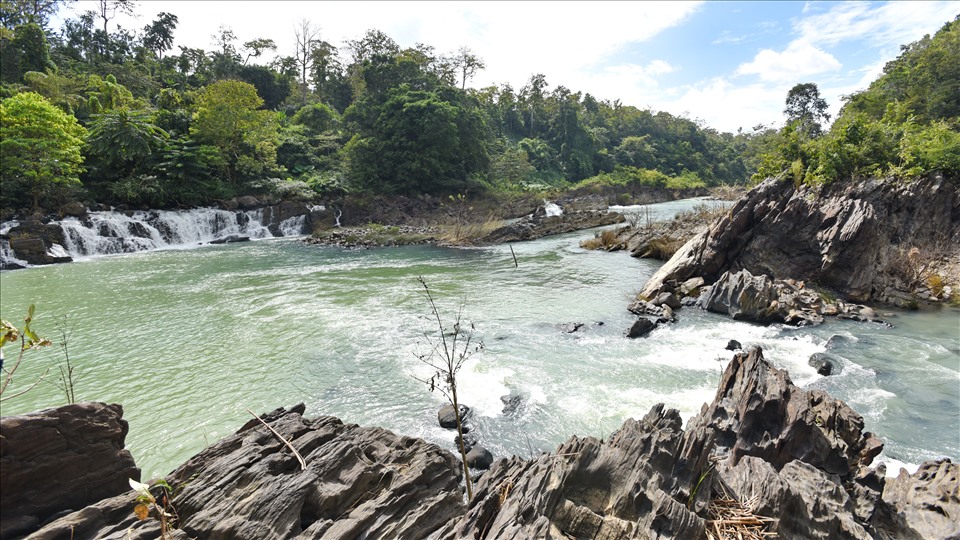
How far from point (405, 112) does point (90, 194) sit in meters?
25.3

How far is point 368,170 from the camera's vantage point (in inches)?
1617

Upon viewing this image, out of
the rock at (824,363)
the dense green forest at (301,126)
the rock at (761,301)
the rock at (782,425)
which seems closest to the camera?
the rock at (782,425)

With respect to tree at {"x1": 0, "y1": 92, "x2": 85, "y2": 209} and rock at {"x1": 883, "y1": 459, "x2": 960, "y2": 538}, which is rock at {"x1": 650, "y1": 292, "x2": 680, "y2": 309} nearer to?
rock at {"x1": 883, "y1": 459, "x2": 960, "y2": 538}

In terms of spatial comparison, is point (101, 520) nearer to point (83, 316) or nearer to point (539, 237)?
point (83, 316)

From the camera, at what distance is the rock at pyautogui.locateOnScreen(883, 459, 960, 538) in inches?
151

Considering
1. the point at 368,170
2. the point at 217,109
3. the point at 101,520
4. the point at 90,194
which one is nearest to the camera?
the point at 101,520

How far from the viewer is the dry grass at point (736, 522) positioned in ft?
10.9

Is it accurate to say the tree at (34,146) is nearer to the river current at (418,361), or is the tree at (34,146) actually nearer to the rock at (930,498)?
the river current at (418,361)

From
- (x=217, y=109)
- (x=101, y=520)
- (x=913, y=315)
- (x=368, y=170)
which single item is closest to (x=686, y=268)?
(x=913, y=315)

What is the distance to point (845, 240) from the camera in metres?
13.7

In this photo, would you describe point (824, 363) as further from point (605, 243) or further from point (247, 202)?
point (247, 202)

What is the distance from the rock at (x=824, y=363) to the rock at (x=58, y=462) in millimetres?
11219

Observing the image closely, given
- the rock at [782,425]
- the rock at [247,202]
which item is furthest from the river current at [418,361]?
the rock at [247,202]

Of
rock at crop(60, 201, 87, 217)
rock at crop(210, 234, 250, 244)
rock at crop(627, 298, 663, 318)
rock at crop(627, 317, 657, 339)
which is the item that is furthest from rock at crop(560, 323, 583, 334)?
rock at crop(60, 201, 87, 217)
